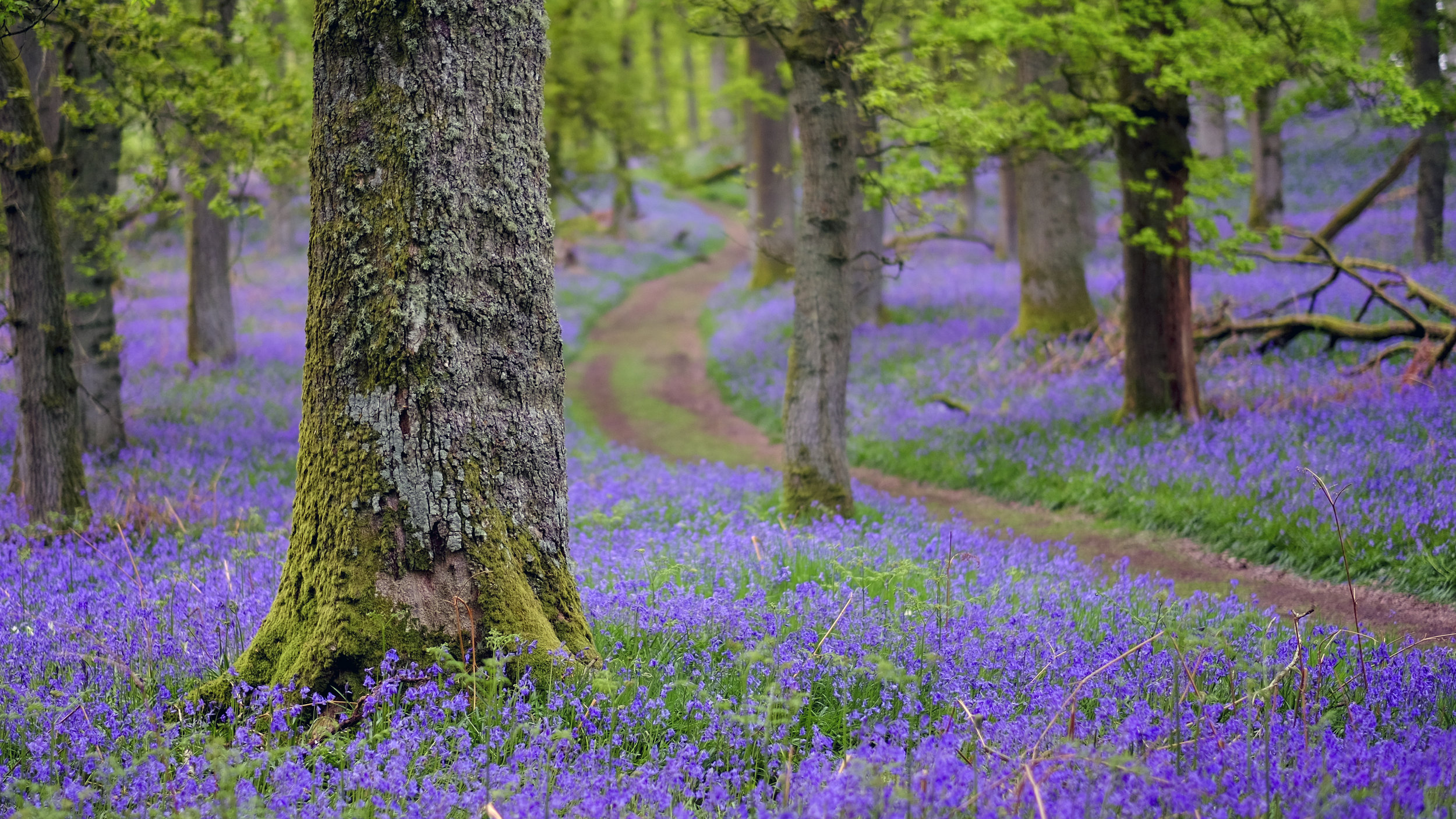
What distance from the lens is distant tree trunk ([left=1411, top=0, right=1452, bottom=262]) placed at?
15.9 metres

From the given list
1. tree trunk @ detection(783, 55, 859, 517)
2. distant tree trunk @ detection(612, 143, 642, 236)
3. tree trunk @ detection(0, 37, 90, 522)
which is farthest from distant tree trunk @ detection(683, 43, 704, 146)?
tree trunk @ detection(0, 37, 90, 522)

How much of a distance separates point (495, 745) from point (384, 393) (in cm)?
143

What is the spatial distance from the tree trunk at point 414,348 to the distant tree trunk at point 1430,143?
1765cm

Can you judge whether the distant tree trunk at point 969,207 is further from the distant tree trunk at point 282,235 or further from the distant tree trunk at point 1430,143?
the distant tree trunk at point 282,235

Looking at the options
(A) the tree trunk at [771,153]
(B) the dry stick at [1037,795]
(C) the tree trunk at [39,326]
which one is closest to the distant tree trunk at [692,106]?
(A) the tree trunk at [771,153]

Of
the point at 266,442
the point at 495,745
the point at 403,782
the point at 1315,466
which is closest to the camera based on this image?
the point at 403,782

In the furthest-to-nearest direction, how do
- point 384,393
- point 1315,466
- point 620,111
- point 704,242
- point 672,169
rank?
point 704,242
point 672,169
point 620,111
point 1315,466
point 384,393

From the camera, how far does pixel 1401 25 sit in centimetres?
1566

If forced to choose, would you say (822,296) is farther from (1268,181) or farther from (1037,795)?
(1268,181)

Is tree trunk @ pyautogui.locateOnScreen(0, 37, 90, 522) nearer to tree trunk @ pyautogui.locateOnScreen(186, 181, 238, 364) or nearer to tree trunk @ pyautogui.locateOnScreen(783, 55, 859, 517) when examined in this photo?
tree trunk @ pyautogui.locateOnScreen(783, 55, 859, 517)

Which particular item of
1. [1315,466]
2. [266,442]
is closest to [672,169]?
[266,442]

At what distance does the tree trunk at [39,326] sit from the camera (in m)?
6.55

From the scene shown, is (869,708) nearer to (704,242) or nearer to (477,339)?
(477,339)

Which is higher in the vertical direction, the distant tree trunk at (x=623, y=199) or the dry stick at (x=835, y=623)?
the distant tree trunk at (x=623, y=199)
